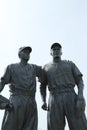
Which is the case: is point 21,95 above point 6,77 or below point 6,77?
below

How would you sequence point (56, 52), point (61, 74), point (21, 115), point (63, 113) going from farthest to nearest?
point (56, 52) < point (61, 74) < point (63, 113) < point (21, 115)

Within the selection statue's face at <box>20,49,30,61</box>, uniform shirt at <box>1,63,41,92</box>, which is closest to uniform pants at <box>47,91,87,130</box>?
uniform shirt at <box>1,63,41,92</box>

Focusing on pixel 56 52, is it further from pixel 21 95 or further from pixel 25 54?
pixel 21 95

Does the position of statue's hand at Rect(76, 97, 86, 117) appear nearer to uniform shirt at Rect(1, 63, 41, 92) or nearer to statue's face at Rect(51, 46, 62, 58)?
uniform shirt at Rect(1, 63, 41, 92)

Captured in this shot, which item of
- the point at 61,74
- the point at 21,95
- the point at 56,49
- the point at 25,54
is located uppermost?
the point at 56,49

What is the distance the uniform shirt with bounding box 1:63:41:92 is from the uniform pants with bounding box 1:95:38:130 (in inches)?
9.9

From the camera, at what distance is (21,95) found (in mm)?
8875

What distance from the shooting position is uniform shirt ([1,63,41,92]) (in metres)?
8.91

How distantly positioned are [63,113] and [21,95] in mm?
1150

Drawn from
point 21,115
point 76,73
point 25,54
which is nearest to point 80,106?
point 76,73

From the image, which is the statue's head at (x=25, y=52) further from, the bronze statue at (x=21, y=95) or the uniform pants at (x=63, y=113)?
the uniform pants at (x=63, y=113)

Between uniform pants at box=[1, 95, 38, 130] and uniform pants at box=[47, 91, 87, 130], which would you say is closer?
uniform pants at box=[1, 95, 38, 130]

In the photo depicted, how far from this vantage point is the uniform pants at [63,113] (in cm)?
888

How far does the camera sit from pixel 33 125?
8727 mm
